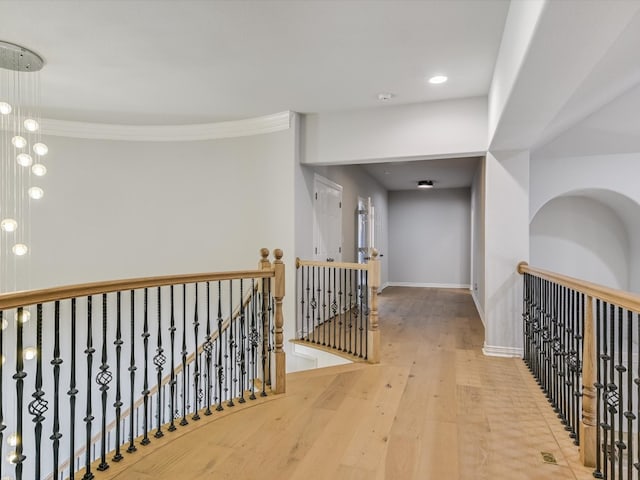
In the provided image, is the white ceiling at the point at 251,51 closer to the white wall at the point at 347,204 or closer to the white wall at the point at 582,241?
the white wall at the point at 347,204

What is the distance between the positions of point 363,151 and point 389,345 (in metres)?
2.24

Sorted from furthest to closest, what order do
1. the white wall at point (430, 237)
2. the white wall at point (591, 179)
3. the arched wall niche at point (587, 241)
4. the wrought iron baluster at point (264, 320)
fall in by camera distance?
the white wall at point (430, 237), the arched wall niche at point (587, 241), the white wall at point (591, 179), the wrought iron baluster at point (264, 320)

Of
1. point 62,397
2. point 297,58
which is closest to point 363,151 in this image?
Result: point 297,58

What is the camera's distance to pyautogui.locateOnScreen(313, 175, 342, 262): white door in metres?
5.07

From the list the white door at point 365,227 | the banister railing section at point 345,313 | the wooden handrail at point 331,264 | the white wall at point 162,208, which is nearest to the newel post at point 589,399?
the banister railing section at point 345,313

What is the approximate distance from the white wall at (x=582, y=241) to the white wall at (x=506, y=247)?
1786mm

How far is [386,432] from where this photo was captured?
2424 millimetres

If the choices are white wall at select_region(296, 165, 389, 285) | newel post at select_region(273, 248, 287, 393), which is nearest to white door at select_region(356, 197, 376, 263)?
white wall at select_region(296, 165, 389, 285)

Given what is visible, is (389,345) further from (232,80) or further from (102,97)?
(102,97)

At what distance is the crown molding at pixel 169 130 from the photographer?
15.3 ft

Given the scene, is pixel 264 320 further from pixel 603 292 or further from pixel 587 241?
pixel 587 241

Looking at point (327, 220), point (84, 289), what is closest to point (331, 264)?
point (327, 220)

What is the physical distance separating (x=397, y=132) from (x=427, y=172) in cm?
311

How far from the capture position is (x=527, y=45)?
6.30ft
